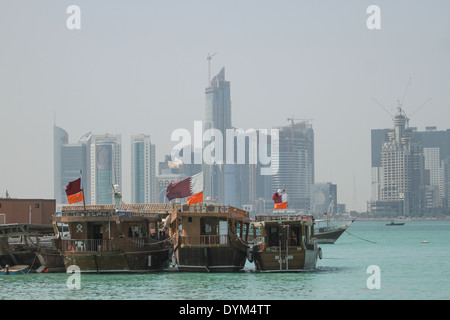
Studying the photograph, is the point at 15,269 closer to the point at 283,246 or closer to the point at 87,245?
the point at 87,245

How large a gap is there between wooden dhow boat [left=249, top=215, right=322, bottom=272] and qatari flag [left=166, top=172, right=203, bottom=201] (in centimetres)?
498

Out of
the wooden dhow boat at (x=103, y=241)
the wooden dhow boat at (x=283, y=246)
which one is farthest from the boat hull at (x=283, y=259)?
the wooden dhow boat at (x=103, y=241)

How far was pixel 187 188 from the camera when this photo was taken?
59.3 m

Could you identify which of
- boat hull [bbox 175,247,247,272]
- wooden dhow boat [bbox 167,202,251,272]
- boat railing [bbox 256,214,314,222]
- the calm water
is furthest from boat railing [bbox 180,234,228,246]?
boat railing [bbox 256,214,314,222]

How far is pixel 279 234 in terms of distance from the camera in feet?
194

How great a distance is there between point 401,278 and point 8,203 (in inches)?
1168

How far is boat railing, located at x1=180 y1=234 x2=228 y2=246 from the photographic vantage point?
57094mm

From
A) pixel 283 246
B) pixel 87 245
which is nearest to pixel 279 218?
pixel 283 246

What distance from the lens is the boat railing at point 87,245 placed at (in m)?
56.0

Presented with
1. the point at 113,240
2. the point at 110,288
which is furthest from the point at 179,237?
the point at 110,288

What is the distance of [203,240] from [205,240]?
13 cm

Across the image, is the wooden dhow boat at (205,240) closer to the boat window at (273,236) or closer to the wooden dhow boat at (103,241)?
the boat window at (273,236)
